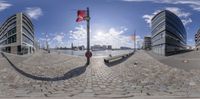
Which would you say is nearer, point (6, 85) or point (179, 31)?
point (6, 85)

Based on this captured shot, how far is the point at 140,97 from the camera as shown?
8.77m

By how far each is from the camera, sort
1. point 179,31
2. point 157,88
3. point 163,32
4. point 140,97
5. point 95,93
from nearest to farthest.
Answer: point 140,97, point 95,93, point 157,88, point 163,32, point 179,31

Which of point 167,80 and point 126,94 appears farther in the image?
point 167,80

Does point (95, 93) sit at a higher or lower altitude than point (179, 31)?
lower

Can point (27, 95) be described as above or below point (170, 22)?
below

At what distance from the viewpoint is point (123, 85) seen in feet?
37.2

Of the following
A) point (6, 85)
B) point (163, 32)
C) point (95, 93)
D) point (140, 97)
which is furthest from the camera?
point (163, 32)

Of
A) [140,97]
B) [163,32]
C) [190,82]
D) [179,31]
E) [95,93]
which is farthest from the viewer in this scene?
[179,31]

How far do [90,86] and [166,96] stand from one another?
3372 millimetres

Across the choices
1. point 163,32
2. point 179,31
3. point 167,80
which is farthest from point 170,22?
point 167,80

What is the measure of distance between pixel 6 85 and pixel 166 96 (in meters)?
6.61

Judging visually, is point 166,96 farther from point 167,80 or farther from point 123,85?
point 167,80

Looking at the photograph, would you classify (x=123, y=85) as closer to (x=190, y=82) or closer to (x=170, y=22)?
(x=190, y=82)

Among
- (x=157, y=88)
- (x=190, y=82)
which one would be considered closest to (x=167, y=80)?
(x=190, y=82)
